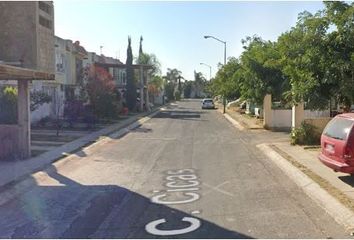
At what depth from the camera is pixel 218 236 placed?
22.1 ft

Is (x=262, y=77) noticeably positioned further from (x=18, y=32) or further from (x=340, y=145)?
(x=340, y=145)

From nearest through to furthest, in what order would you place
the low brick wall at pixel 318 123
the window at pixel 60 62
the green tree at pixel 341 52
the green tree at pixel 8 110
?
1. the green tree at pixel 341 52
2. the green tree at pixel 8 110
3. the low brick wall at pixel 318 123
4. the window at pixel 60 62

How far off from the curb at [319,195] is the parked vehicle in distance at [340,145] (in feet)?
2.11

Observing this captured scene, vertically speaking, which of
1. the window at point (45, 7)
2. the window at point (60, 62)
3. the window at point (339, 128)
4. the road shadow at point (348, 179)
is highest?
the window at point (45, 7)

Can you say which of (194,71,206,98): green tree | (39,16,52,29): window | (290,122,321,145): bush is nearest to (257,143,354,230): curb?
(290,122,321,145): bush

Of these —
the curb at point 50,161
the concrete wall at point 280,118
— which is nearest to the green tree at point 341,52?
the curb at point 50,161

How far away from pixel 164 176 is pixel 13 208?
4167mm

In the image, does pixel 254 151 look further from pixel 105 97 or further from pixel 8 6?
pixel 8 6

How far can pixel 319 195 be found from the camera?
370 inches

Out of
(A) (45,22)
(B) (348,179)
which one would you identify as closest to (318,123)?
(B) (348,179)

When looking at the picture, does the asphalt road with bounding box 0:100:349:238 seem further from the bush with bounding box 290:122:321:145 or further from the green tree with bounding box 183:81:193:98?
the green tree with bounding box 183:81:193:98

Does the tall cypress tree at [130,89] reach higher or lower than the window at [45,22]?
lower

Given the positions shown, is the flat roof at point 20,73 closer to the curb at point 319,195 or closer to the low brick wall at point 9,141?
the low brick wall at point 9,141

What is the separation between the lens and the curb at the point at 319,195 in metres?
7.66
